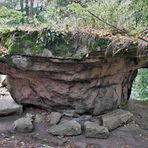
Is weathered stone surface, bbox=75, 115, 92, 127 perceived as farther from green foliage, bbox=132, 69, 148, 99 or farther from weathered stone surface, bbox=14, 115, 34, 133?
green foliage, bbox=132, 69, 148, 99

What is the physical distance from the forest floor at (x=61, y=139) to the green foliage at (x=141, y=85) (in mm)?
3857

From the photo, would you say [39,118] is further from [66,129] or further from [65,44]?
[65,44]

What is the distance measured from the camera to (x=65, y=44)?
6.74 meters

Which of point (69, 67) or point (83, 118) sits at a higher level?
point (69, 67)

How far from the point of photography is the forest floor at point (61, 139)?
21.8 feet

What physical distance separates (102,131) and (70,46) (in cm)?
193

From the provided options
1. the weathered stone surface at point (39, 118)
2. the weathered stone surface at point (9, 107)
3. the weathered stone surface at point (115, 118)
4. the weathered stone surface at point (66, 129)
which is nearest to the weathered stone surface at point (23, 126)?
the weathered stone surface at point (39, 118)

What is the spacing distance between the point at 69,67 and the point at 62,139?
4.97 feet

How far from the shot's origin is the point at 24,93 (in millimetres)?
7684

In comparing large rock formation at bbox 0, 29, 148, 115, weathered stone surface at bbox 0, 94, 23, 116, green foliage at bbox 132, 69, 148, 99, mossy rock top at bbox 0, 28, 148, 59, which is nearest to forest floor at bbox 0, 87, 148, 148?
weathered stone surface at bbox 0, 94, 23, 116

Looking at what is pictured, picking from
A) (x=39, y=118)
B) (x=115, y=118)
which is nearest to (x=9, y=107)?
(x=39, y=118)

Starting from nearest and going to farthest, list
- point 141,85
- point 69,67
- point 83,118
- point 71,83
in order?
1. point 69,67
2. point 71,83
3. point 83,118
4. point 141,85

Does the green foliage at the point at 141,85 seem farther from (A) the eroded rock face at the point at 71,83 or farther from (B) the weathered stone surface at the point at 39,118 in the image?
(B) the weathered stone surface at the point at 39,118

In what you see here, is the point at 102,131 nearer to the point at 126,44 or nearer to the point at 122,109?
the point at 122,109
